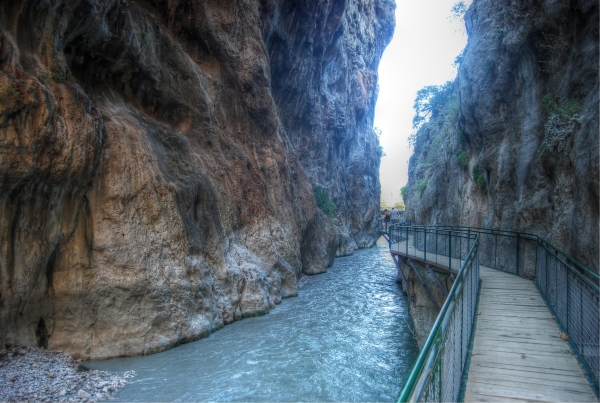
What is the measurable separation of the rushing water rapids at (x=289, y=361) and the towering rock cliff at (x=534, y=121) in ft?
16.1

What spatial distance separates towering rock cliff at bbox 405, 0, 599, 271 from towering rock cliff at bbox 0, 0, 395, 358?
9.18m

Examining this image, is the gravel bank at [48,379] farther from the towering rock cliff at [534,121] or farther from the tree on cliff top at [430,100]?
the tree on cliff top at [430,100]

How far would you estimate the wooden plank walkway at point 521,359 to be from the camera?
440cm

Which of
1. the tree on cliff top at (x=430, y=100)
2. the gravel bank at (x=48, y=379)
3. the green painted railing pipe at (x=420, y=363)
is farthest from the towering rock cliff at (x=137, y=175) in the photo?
the tree on cliff top at (x=430, y=100)

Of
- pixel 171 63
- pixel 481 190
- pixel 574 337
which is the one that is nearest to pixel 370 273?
pixel 481 190

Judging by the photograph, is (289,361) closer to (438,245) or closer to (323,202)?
(438,245)

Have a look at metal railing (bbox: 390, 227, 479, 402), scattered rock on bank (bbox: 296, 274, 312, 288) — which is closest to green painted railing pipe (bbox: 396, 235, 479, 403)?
metal railing (bbox: 390, 227, 479, 402)

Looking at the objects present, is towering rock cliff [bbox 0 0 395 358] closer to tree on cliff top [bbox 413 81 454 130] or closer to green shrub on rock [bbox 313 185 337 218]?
green shrub on rock [bbox 313 185 337 218]

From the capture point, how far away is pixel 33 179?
25.9 feet

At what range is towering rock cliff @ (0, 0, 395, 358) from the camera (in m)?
8.12

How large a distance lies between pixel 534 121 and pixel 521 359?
10917mm

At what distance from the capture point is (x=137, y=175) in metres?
10.3

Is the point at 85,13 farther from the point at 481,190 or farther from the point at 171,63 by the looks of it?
the point at 481,190

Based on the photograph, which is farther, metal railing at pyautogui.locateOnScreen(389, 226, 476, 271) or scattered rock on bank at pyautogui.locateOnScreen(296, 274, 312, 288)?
scattered rock on bank at pyautogui.locateOnScreen(296, 274, 312, 288)
